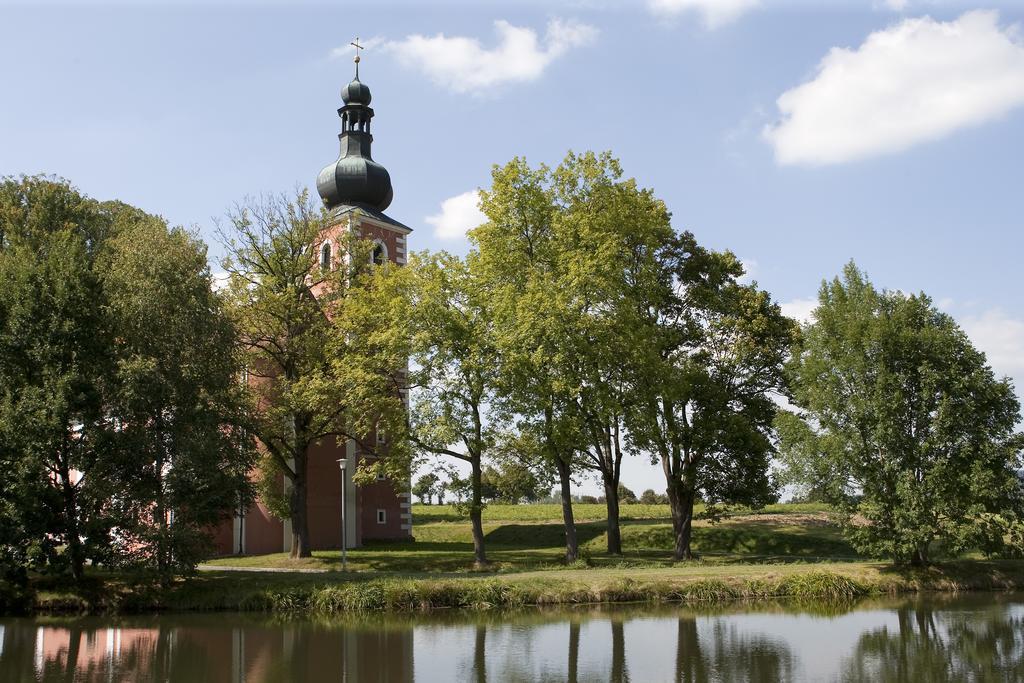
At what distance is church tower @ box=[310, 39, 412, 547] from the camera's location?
43062 millimetres

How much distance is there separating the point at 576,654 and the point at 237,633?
8.31 metres

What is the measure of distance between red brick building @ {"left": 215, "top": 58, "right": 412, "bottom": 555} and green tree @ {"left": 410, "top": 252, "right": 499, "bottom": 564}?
8543 mm

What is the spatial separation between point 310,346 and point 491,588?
13.7m

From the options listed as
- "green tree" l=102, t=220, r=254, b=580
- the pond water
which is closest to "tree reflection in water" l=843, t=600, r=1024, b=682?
the pond water

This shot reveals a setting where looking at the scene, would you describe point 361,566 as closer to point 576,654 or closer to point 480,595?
point 480,595

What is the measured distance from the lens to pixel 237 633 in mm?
20656

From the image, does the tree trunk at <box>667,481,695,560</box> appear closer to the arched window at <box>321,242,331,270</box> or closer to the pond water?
the pond water

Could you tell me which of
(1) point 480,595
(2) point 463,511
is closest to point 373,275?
(2) point 463,511

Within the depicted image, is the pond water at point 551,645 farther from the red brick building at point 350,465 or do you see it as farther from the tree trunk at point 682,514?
the red brick building at point 350,465

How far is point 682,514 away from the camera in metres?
35.4

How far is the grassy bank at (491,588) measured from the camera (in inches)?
978

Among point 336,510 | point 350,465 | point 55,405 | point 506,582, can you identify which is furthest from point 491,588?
point 336,510

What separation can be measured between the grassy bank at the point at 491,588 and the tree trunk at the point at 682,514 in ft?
20.7

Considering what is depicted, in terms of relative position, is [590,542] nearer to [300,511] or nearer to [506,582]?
[300,511]
